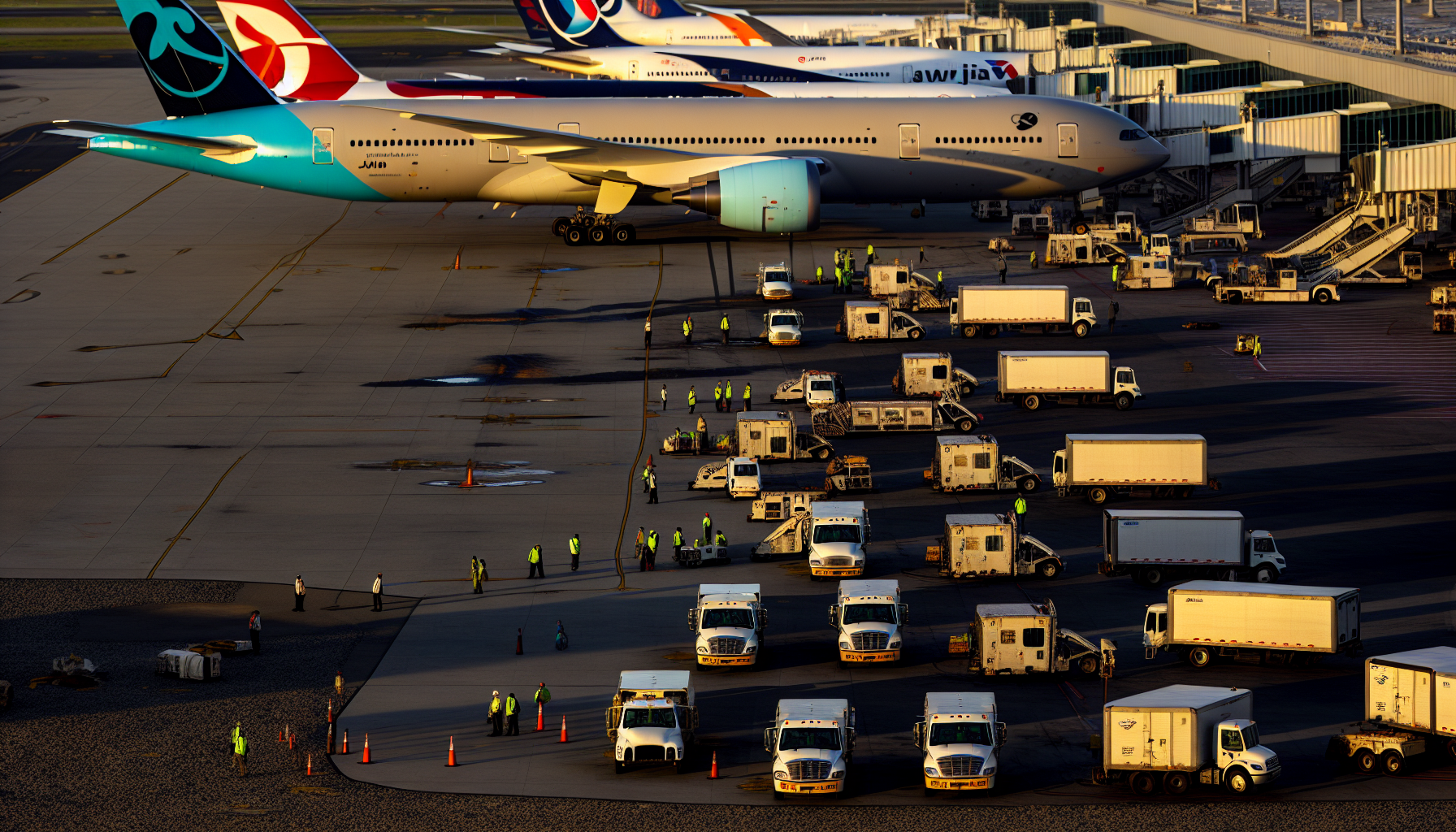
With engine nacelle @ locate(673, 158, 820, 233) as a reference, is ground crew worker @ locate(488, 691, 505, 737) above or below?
below

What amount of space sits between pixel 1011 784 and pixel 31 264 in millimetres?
63648

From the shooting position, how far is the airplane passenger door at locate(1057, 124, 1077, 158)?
268 ft

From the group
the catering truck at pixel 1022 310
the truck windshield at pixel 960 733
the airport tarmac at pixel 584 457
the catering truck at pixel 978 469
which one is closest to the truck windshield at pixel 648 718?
the airport tarmac at pixel 584 457

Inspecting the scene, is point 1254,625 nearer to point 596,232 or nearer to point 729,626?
point 729,626

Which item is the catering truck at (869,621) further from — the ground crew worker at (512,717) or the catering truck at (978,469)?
the catering truck at (978,469)

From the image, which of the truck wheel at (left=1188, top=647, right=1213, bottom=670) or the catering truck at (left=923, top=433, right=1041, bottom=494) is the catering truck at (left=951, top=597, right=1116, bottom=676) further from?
the catering truck at (left=923, top=433, right=1041, bottom=494)

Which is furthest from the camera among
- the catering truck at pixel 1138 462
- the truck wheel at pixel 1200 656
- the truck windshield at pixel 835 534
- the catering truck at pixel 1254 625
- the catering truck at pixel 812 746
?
the catering truck at pixel 1138 462

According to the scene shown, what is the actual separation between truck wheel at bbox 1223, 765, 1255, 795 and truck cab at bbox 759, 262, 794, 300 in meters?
43.5

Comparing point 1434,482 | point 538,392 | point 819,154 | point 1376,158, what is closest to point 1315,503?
point 1434,482

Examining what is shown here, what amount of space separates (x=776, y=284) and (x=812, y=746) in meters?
43.1

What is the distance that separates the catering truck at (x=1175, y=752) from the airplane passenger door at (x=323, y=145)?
5785cm

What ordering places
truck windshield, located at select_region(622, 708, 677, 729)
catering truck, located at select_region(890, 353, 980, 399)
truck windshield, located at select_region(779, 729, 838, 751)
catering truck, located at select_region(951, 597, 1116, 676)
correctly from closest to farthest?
truck windshield, located at select_region(779, 729, 838, 751) < truck windshield, located at select_region(622, 708, 677, 729) < catering truck, located at select_region(951, 597, 1116, 676) < catering truck, located at select_region(890, 353, 980, 399)

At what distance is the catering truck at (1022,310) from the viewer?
65.8 m

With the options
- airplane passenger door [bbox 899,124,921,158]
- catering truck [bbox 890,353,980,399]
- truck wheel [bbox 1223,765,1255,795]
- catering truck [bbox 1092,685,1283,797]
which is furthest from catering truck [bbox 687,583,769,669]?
airplane passenger door [bbox 899,124,921,158]
